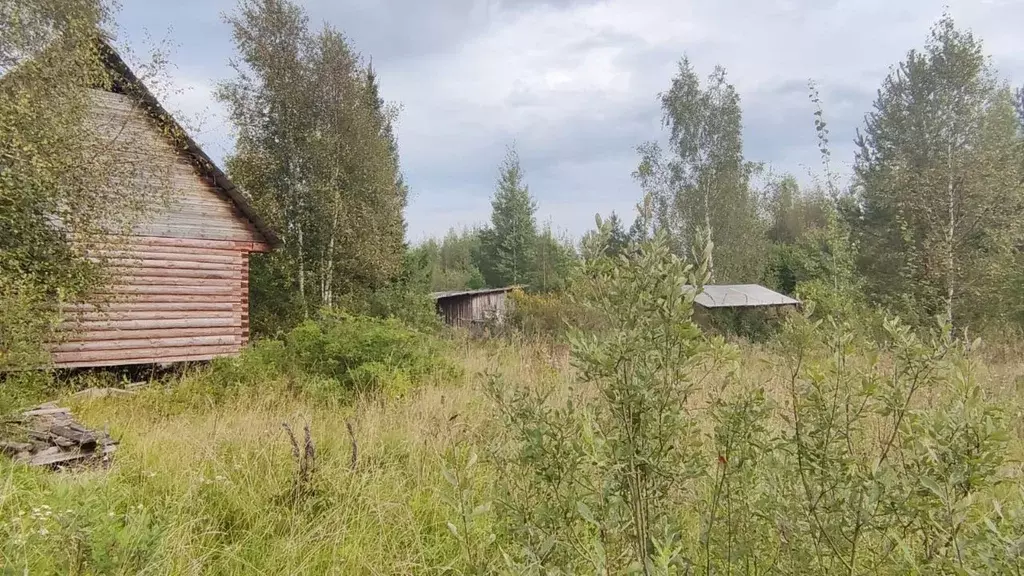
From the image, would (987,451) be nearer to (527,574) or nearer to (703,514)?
(703,514)

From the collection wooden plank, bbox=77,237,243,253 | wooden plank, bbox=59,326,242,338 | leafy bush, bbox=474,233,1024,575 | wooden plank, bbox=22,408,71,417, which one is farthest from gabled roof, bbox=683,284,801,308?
leafy bush, bbox=474,233,1024,575

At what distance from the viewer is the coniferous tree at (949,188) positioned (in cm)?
1182

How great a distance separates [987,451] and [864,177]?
64.3ft

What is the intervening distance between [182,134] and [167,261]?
2302 millimetres

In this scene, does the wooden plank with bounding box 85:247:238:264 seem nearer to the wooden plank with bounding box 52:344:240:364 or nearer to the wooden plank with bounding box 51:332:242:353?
the wooden plank with bounding box 51:332:242:353

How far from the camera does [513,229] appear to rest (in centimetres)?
3412

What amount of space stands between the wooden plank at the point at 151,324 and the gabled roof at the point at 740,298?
12.4 metres

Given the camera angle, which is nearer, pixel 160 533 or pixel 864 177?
pixel 160 533

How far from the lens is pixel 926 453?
1.22 m

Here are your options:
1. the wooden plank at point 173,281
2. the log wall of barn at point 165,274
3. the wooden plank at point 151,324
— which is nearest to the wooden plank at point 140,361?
the log wall of barn at point 165,274

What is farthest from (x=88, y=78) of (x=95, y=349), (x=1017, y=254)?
(x=1017, y=254)

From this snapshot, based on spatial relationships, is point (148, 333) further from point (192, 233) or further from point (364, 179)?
point (364, 179)

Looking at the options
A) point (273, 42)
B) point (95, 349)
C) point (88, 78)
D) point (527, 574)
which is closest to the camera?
point (527, 574)

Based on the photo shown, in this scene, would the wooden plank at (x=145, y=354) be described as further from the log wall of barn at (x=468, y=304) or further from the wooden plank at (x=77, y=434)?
the log wall of barn at (x=468, y=304)
